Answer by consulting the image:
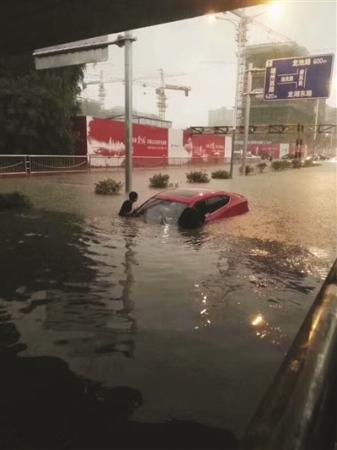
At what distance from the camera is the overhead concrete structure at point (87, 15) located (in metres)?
8.23

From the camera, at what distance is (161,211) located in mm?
11484

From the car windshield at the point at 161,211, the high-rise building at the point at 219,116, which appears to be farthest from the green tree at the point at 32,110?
the high-rise building at the point at 219,116

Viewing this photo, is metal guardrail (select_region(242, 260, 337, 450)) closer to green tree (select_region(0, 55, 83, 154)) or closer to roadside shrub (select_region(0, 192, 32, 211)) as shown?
roadside shrub (select_region(0, 192, 32, 211))

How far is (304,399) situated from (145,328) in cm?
381

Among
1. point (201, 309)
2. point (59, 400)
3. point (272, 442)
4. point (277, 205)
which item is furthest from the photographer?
point (277, 205)

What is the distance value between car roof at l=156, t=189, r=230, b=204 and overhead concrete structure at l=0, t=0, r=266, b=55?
4236 millimetres

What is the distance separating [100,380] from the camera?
403cm

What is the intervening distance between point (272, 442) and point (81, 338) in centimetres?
390

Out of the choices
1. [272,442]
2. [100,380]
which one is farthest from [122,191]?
[272,442]

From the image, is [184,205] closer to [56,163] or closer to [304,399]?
[304,399]

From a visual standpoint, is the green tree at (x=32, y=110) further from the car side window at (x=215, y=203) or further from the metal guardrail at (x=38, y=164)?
the car side window at (x=215, y=203)

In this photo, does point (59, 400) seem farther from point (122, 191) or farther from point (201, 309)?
point (122, 191)

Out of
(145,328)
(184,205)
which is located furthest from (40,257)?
(184,205)

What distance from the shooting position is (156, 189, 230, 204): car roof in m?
11.4
